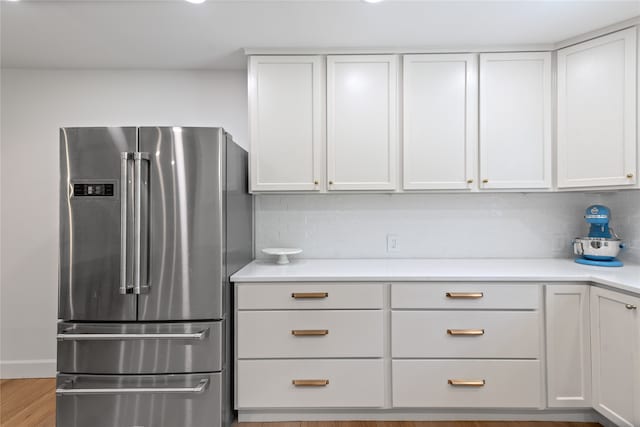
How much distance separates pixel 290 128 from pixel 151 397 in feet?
5.81

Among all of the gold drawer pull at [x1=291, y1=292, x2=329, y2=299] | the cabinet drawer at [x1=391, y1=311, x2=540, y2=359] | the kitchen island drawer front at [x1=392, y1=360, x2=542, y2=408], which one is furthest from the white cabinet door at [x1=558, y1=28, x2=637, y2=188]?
the gold drawer pull at [x1=291, y1=292, x2=329, y2=299]

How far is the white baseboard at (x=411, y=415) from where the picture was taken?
1936 mm

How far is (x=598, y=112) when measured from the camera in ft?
6.57

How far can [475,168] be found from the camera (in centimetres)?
219

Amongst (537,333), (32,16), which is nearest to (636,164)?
(537,333)

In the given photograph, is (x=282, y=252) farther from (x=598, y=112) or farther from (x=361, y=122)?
(x=598, y=112)

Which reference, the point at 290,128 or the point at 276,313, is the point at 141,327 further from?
the point at 290,128

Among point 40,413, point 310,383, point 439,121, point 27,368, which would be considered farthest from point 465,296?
point 27,368

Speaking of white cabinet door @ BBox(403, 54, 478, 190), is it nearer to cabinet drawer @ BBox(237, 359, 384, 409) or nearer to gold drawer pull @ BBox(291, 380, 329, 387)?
cabinet drawer @ BBox(237, 359, 384, 409)

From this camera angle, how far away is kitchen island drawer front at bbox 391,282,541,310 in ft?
6.10

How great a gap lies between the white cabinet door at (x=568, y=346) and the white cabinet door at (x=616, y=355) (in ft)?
0.12

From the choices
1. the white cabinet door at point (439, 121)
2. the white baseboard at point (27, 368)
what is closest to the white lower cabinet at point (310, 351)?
the white cabinet door at point (439, 121)

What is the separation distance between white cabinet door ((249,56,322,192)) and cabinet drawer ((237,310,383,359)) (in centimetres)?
86

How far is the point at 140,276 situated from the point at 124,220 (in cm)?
30
